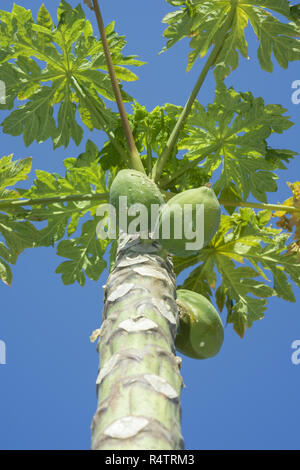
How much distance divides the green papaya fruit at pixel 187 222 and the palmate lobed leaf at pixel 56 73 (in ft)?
4.06

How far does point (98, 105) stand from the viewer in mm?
3684

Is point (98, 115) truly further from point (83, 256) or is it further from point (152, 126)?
point (83, 256)

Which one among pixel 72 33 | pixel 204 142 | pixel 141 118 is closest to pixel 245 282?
pixel 204 142

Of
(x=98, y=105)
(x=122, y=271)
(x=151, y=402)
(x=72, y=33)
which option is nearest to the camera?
(x=151, y=402)

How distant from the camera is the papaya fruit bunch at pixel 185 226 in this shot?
236 centimetres

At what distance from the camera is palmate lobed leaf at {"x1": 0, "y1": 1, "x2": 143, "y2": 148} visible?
3434 millimetres

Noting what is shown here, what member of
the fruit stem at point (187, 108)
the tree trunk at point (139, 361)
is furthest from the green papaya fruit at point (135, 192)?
the fruit stem at point (187, 108)

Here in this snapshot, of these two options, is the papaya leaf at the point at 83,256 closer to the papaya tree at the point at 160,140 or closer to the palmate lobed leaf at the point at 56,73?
the papaya tree at the point at 160,140

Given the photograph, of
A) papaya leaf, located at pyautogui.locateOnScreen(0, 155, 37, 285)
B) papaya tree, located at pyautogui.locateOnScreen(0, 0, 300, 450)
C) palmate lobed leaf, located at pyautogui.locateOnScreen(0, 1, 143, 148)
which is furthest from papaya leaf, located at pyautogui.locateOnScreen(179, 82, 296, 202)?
papaya leaf, located at pyautogui.locateOnScreen(0, 155, 37, 285)

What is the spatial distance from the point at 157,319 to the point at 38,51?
2.40 meters

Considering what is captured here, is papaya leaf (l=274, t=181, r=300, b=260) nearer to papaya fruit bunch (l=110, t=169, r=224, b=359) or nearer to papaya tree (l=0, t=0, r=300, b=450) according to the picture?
papaya tree (l=0, t=0, r=300, b=450)

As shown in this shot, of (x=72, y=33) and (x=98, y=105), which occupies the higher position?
(x=72, y=33)

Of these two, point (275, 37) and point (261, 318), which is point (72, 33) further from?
point (261, 318)
